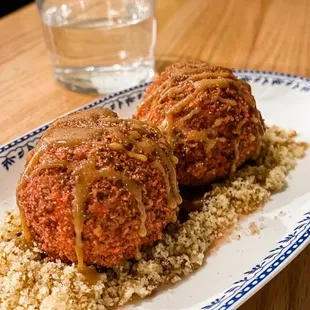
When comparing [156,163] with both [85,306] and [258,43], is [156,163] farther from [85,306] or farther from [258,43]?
[258,43]

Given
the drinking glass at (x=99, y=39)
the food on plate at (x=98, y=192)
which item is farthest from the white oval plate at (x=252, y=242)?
the drinking glass at (x=99, y=39)

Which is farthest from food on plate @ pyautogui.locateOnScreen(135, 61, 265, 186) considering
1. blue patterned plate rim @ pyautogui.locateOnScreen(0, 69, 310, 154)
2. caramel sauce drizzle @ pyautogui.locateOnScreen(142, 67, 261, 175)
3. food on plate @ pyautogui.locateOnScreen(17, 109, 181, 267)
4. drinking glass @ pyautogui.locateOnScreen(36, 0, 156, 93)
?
drinking glass @ pyautogui.locateOnScreen(36, 0, 156, 93)

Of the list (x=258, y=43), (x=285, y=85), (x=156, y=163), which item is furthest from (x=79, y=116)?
(x=258, y=43)

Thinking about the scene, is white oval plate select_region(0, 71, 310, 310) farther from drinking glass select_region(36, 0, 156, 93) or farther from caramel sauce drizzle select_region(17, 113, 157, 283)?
drinking glass select_region(36, 0, 156, 93)

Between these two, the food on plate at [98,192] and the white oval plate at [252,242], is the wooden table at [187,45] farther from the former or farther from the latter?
the food on plate at [98,192]

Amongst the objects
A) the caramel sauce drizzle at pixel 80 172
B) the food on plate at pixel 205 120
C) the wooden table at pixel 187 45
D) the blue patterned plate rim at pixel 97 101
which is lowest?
the wooden table at pixel 187 45

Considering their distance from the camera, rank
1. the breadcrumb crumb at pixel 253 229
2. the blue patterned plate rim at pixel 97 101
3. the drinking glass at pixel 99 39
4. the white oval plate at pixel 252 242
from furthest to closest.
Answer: the drinking glass at pixel 99 39 → the blue patterned plate rim at pixel 97 101 → the breadcrumb crumb at pixel 253 229 → the white oval plate at pixel 252 242
